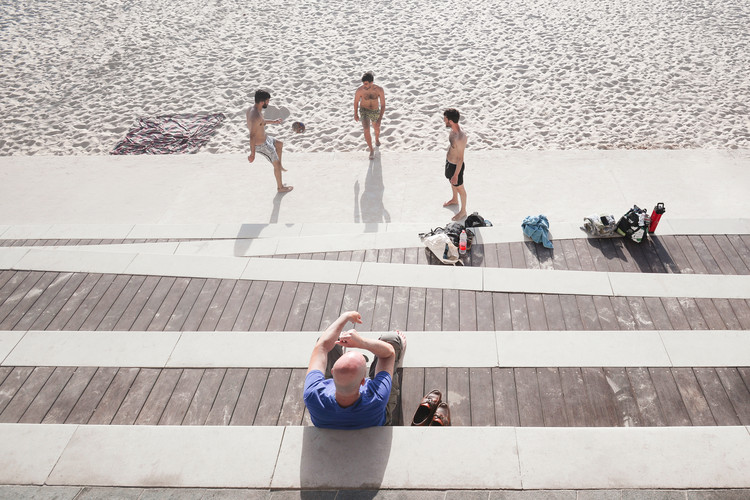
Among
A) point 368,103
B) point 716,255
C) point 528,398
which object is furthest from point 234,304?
point 716,255

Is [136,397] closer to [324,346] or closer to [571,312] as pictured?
[324,346]

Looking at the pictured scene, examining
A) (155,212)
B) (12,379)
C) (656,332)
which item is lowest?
(155,212)

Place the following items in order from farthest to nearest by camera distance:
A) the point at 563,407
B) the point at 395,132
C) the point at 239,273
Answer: the point at 395,132
the point at 239,273
the point at 563,407

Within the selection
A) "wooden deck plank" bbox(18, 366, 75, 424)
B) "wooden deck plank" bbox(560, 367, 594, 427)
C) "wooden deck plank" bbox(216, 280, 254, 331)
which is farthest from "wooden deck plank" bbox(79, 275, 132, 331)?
"wooden deck plank" bbox(560, 367, 594, 427)

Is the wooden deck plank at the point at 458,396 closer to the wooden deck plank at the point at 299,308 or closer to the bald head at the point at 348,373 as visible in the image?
the bald head at the point at 348,373

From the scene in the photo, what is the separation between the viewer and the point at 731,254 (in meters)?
5.96

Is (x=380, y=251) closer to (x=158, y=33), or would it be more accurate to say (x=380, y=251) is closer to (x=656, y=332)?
(x=656, y=332)

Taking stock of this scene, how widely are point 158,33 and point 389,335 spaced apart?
1493 cm

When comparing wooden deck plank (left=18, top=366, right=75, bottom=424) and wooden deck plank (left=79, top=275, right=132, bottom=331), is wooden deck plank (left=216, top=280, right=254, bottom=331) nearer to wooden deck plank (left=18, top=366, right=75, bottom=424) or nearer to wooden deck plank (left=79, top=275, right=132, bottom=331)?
wooden deck plank (left=79, top=275, right=132, bottom=331)

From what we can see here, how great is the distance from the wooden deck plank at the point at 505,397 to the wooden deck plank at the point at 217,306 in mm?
2790

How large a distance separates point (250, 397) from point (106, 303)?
7.36ft

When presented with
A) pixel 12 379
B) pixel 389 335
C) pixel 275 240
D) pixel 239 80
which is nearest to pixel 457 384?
pixel 389 335

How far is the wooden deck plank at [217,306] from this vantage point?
5133mm

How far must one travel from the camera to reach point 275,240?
263 inches
